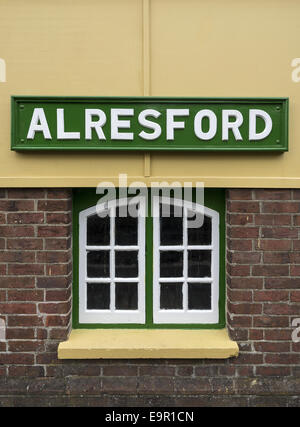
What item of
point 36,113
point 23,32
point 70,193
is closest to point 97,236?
point 70,193

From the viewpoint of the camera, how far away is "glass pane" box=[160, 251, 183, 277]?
366 centimetres

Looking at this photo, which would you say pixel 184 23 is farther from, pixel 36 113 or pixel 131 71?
pixel 36 113

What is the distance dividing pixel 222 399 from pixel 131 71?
302 centimetres

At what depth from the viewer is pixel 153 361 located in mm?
3479

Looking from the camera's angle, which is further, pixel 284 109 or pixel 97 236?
pixel 97 236

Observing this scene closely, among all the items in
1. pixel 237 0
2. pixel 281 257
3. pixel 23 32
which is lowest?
pixel 281 257

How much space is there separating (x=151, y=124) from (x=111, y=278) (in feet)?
4.78

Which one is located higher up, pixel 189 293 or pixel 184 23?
pixel 184 23

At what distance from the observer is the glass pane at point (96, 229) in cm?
365

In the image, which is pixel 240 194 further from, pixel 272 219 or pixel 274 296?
pixel 274 296

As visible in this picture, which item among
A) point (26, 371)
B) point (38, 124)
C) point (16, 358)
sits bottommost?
point (26, 371)

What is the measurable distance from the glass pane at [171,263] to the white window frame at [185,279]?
34 mm

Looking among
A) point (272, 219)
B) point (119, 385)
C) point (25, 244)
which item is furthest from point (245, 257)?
point (25, 244)

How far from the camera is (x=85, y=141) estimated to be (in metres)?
3.40
